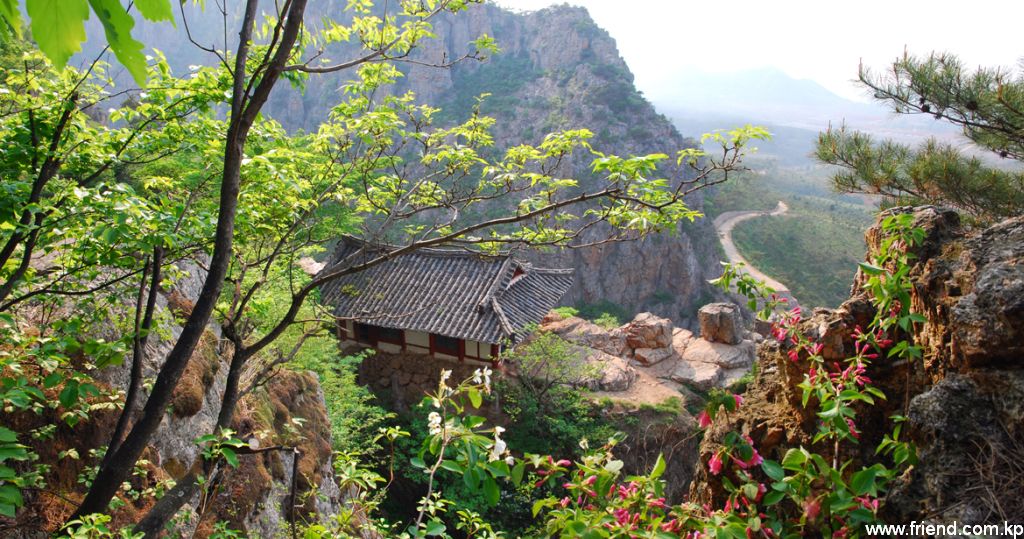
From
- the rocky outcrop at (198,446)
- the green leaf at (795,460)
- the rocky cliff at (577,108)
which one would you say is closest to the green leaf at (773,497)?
the green leaf at (795,460)

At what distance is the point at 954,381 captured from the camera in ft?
8.59

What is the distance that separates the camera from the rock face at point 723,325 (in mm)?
21031

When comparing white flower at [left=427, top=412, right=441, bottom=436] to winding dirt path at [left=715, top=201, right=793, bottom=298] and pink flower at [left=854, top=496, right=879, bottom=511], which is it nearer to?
pink flower at [left=854, top=496, right=879, bottom=511]

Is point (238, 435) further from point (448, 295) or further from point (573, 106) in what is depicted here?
point (573, 106)

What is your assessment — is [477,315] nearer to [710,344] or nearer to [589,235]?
[710,344]

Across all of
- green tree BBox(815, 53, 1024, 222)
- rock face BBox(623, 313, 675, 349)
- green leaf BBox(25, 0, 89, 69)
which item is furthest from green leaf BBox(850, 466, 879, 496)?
rock face BBox(623, 313, 675, 349)

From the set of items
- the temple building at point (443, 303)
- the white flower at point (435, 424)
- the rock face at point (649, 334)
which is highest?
the white flower at point (435, 424)

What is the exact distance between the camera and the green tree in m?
8.23

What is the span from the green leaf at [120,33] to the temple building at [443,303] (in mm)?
13942

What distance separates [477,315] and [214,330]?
7848 millimetres

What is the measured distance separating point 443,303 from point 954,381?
552 inches

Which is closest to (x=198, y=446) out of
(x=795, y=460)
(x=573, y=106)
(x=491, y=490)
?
(x=491, y=490)

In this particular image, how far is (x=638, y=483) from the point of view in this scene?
9.30 feet

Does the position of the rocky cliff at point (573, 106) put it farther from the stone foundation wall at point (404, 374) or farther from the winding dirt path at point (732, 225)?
the stone foundation wall at point (404, 374)
